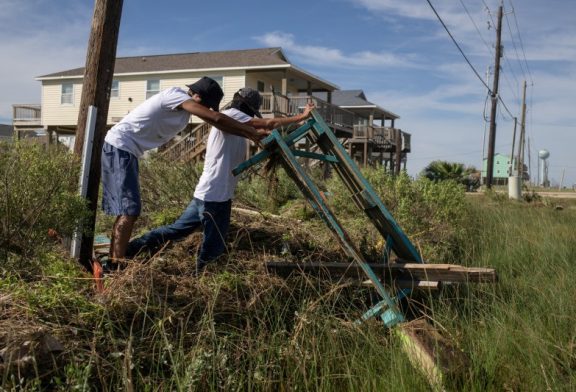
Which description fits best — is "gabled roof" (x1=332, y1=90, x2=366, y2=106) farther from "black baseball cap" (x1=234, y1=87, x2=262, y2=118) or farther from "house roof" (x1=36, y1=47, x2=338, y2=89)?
"black baseball cap" (x1=234, y1=87, x2=262, y2=118)

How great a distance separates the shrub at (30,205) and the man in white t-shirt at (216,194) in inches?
37.6

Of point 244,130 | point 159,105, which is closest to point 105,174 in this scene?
point 159,105

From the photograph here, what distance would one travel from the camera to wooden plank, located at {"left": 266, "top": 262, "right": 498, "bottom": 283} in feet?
14.5

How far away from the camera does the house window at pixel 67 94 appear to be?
112 ft

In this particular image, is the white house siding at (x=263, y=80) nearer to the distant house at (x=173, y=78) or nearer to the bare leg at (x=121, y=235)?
the distant house at (x=173, y=78)

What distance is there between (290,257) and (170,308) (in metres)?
1.79

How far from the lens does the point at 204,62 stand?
3200 cm

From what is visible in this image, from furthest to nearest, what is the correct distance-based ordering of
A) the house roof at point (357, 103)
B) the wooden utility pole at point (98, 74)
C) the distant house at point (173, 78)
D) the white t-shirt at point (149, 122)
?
the house roof at point (357, 103)
the distant house at point (173, 78)
the wooden utility pole at point (98, 74)
the white t-shirt at point (149, 122)

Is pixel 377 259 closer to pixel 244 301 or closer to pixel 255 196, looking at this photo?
pixel 244 301

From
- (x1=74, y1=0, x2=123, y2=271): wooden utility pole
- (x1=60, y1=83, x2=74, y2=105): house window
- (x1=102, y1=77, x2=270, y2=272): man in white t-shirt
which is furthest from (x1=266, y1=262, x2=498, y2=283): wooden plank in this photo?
(x1=60, y1=83, x2=74, y2=105): house window

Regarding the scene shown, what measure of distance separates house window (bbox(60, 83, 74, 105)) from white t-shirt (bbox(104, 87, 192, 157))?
1261 inches

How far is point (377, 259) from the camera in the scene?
18.3ft

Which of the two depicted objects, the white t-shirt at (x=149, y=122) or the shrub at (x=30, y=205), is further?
the white t-shirt at (x=149, y=122)

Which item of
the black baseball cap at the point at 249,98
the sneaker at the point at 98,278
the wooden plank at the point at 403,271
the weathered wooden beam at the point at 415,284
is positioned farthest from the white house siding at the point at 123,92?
the sneaker at the point at 98,278
